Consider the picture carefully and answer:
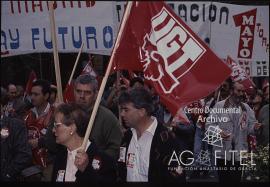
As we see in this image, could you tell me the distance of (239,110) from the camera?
673 centimetres

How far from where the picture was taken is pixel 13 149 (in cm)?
628

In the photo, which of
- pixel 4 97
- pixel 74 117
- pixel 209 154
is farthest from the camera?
pixel 4 97

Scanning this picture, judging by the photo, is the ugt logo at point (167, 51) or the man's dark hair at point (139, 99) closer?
the ugt logo at point (167, 51)

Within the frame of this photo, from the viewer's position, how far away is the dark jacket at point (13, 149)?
20.4 feet

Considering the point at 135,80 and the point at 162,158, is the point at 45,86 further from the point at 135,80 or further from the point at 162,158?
the point at 162,158

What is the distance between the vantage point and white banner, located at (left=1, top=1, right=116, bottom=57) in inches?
271

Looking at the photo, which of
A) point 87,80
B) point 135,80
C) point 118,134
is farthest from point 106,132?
point 135,80

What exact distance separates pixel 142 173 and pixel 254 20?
2.60 metres

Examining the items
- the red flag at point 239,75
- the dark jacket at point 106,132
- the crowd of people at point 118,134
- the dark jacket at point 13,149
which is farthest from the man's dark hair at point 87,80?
the red flag at point 239,75

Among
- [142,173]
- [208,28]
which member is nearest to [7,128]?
[142,173]

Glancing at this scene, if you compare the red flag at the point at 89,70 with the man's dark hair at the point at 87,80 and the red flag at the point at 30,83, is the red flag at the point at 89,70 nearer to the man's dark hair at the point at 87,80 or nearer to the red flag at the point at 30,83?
the red flag at the point at 30,83

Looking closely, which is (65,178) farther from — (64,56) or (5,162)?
(64,56)

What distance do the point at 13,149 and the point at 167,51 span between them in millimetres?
1664

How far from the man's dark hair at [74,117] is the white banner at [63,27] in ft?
5.57
